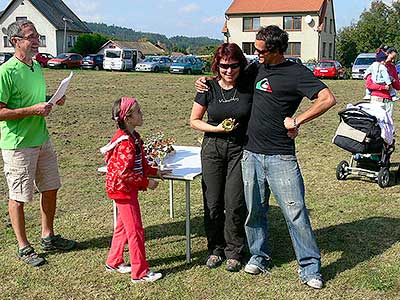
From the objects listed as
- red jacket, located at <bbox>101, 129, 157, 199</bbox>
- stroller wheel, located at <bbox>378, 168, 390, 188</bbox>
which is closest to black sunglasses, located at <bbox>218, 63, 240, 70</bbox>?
red jacket, located at <bbox>101, 129, 157, 199</bbox>

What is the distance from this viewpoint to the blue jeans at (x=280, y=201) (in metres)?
3.80

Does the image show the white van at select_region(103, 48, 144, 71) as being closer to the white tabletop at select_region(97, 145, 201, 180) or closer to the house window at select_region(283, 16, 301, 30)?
the house window at select_region(283, 16, 301, 30)

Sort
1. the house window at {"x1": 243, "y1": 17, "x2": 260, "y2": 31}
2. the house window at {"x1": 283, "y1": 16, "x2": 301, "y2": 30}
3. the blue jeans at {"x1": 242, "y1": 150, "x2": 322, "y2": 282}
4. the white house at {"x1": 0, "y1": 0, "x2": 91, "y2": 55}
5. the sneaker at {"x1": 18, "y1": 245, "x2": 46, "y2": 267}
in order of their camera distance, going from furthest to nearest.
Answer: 1. the white house at {"x1": 0, "y1": 0, "x2": 91, "y2": 55}
2. the house window at {"x1": 243, "y1": 17, "x2": 260, "y2": 31}
3. the house window at {"x1": 283, "y1": 16, "x2": 301, "y2": 30}
4. the sneaker at {"x1": 18, "y1": 245, "x2": 46, "y2": 267}
5. the blue jeans at {"x1": 242, "y1": 150, "x2": 322, "y2": 282}

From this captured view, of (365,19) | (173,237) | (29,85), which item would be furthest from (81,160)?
(365,19)

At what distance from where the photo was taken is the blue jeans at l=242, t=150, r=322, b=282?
3.80 meters

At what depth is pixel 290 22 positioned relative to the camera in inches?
1876

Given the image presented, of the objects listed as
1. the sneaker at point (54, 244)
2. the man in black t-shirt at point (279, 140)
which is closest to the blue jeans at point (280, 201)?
the man in black t-shirt at point (279, 140)

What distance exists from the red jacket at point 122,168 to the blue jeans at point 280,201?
2.77 ft

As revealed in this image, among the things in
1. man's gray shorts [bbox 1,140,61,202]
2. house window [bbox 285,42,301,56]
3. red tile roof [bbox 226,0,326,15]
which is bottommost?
man's gray shorts [bbox 1,140,61,202]

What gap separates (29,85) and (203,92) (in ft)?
4.56

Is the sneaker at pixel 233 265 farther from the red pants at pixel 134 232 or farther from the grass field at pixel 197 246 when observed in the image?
the red pants at pixel 134 232

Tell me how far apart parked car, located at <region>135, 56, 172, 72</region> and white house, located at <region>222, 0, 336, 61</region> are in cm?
1243

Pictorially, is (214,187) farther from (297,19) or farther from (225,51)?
(297,19)

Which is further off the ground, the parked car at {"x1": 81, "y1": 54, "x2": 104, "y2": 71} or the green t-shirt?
the parked car at {"x1": 81, "y1": 54, "x2": 104, "y2": 71}
